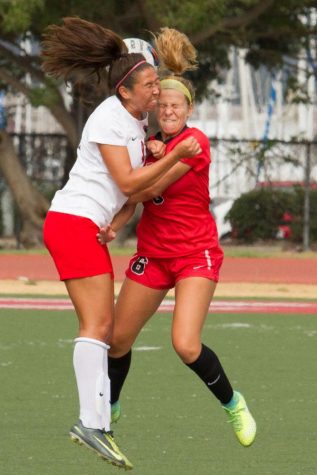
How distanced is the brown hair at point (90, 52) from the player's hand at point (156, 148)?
33 centimetres

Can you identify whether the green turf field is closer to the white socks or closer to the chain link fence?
the white socks

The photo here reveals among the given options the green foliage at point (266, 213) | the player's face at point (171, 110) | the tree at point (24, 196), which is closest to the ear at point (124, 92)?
the player's face at point (171, 110)

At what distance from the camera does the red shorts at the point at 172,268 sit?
7.56 m

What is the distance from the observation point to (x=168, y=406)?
29.8 feet

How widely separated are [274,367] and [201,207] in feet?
11.6

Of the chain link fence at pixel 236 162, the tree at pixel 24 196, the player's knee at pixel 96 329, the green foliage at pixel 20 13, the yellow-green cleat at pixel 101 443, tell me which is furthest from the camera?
the chain link fence at pixel 236 162

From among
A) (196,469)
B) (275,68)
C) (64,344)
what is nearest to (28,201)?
(275,68)

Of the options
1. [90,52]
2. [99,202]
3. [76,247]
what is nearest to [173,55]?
[90,52]

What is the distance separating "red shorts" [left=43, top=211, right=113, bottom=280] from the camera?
7184 millimetres

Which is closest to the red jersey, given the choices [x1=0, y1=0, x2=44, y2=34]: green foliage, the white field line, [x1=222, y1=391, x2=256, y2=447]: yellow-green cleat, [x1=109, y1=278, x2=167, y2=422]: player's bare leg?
[x1=109, y1=278, x2=167, y2=422]: player's bare leg

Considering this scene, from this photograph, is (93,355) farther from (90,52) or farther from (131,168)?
(90,52)

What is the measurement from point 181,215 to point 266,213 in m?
21.2

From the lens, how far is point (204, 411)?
29.3 feet

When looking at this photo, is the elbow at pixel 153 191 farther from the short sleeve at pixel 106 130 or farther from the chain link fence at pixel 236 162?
the chain link fence at pixel 236 162
